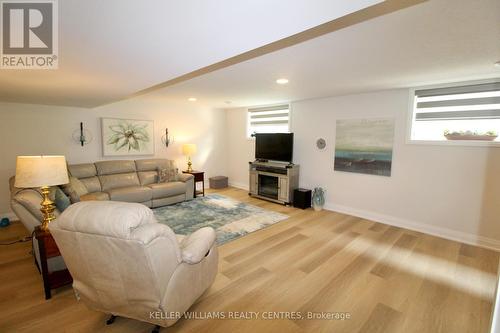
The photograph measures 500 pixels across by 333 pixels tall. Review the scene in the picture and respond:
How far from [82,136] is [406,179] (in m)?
5.97

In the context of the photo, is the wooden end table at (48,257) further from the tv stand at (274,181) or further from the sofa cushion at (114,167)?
the tv stand at (274,181)

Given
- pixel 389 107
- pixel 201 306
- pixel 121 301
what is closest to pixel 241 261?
pixel 201 306

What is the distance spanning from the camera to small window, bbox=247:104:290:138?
18.1ft

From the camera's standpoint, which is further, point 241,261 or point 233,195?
point 233,195

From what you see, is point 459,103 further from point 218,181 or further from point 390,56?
point 218,181

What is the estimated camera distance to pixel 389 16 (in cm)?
151

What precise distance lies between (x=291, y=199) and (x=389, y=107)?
248 cm

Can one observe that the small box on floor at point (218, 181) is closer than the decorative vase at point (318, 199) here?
No

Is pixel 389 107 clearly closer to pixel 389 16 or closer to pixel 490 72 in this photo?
pixel 490 72

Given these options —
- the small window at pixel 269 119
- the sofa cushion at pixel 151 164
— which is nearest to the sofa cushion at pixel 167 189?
the sofa cushion at pixel 151 164

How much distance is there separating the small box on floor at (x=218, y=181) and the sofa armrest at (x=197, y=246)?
439cm

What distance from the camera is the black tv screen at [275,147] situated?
5031 millimetres

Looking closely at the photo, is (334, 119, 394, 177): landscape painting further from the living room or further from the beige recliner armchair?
the beige recliner armchair

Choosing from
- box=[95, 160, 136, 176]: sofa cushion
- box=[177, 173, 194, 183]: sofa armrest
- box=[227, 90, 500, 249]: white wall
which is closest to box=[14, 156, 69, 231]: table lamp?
box=[95, 160, 136, 176]: sofa cushion
